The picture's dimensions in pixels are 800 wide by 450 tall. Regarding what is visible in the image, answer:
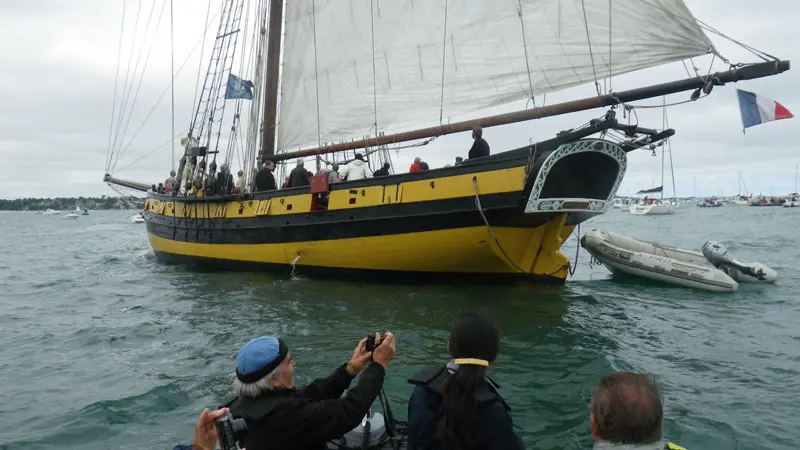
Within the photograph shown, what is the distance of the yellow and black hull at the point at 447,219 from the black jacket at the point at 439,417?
7.18 metres

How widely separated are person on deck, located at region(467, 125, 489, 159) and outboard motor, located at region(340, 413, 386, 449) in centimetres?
766

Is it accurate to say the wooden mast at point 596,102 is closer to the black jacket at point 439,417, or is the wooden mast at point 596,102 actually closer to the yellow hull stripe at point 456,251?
the yellow hull stripe at point 456,251

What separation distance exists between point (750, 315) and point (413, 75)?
7778mm

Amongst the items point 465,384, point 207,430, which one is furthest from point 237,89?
point 465,384

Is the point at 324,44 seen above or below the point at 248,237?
above

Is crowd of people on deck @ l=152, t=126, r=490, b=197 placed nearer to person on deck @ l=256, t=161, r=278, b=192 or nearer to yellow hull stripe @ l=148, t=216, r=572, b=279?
person on deck @ l=256, t=161, r=278, b=192

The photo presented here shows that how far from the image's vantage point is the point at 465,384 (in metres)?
2.31

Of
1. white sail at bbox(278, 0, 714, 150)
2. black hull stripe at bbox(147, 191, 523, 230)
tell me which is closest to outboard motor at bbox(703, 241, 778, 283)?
white sail at bbox(278, 0, 714, 150)

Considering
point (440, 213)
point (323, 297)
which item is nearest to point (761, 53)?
point (440, 213)

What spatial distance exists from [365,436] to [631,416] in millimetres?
1733

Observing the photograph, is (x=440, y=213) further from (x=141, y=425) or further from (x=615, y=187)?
(x=141, y=425)

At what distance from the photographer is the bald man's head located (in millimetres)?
1842

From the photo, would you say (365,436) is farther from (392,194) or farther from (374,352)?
(392,194)

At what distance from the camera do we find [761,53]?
27.7ft
